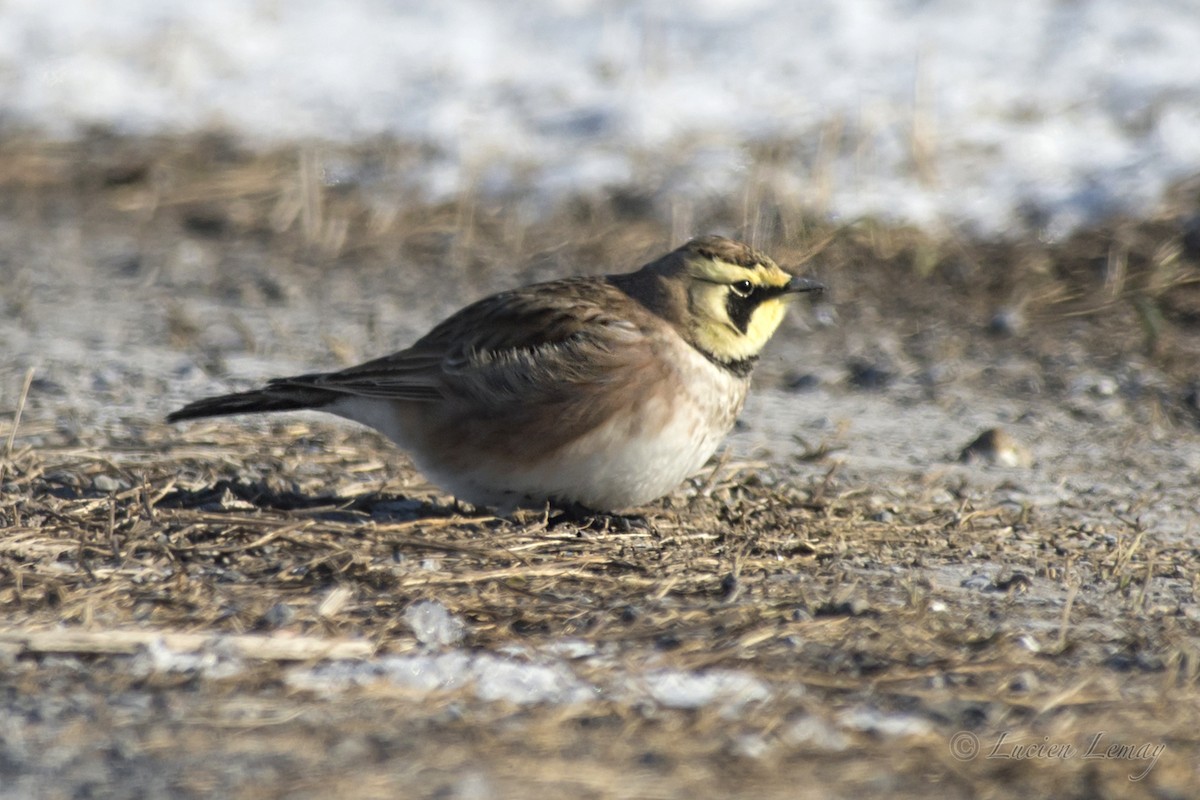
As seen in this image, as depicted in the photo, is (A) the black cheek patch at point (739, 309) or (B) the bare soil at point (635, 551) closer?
(B) the bare soil at point (635, 551)

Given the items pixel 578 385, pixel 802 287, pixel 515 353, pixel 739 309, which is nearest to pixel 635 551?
pixel 578 385

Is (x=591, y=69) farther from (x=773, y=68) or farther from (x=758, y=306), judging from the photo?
(x=758, y=306)

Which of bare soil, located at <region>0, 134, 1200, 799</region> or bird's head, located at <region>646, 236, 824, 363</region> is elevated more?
bird's head, located at <region>646, 236, 824, 363</region>

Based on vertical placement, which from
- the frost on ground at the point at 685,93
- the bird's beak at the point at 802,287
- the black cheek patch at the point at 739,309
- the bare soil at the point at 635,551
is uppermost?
the frost on ground at the point at 685,93

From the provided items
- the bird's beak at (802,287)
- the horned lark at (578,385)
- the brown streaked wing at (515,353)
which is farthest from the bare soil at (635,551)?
the bird's beak at (802,287)

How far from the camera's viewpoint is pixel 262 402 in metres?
5.39

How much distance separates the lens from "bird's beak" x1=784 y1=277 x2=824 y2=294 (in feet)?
17.6

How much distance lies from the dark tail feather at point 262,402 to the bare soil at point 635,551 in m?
0.25

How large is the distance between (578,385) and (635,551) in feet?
1.72

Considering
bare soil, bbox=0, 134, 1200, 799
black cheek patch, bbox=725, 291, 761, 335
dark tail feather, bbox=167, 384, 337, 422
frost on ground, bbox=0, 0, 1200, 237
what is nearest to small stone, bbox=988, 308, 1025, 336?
bare soil, bbox=0, 134, 1200, 799

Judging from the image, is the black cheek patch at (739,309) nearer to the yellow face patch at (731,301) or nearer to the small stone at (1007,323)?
the yellow face patch at (731,301)

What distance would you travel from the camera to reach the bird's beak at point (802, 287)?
5.37m

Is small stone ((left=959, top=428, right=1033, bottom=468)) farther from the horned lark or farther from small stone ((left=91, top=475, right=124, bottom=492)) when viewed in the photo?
small stone ((left=91, top=475, right=124, bottom=492))

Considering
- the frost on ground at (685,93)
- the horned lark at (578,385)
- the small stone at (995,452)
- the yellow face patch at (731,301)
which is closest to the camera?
the horned lark at (578,385)
